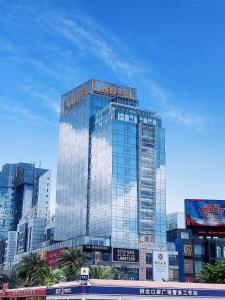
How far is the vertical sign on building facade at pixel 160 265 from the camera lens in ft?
568

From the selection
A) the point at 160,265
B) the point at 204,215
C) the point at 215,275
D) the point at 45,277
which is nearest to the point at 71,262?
the point at 45,277

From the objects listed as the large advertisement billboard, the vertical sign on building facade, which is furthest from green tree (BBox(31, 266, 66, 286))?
the vertical sign on building facade

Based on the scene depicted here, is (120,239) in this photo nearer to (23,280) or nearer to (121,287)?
(23,280)

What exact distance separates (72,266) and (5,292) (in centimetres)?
3618

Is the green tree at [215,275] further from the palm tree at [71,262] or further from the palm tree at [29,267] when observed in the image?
the palm tree at [29,267]

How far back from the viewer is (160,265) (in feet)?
577

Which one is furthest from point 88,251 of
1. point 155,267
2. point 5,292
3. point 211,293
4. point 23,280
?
point 211,293

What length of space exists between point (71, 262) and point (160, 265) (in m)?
68.5

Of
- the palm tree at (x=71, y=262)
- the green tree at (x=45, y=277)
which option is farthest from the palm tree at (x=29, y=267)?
the palm tree at (x=71, y=262)

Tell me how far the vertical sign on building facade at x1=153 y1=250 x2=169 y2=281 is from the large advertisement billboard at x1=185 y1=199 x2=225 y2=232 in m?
18.8

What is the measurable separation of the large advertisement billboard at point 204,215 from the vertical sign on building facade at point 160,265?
18754 millimetres

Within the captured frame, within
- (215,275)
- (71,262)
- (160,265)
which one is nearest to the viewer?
(215,275)

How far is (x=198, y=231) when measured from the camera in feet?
552

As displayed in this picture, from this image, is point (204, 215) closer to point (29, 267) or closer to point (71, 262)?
point (71, 262)
